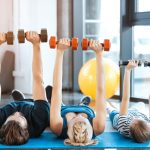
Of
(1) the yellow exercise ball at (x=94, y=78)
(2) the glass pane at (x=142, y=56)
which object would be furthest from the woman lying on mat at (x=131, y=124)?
(2) the glass pane at (x=142, y=56)

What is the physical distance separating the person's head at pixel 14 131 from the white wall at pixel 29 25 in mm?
2441

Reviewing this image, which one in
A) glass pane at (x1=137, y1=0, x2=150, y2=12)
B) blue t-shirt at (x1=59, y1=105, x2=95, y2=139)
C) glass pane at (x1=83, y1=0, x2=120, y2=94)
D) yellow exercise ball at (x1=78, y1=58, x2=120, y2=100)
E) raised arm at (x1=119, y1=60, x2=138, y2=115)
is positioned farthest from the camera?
glass pane at (x1=83, y1=0, x2=120, y2=94)

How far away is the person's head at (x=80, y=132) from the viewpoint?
5.61 feet

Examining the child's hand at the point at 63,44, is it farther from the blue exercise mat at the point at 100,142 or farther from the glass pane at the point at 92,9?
the glass pane at the point at 92,9

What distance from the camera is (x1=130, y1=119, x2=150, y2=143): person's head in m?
1.79

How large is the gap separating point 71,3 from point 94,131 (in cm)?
279

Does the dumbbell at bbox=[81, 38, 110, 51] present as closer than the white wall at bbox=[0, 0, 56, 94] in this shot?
Yes

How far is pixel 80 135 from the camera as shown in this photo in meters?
1.72

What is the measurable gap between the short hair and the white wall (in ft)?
8.04

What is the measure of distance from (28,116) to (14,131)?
256 mm

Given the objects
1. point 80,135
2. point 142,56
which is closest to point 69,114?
point 80,135

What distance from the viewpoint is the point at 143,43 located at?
12.4ft

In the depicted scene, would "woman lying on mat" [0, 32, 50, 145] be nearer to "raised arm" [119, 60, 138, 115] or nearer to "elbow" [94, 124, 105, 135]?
"elbow" [94, 124, 105, 135]

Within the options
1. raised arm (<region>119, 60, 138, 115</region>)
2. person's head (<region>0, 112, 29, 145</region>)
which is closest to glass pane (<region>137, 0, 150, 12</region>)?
raised arm (<region>119, 60, 138, 115</region>)
